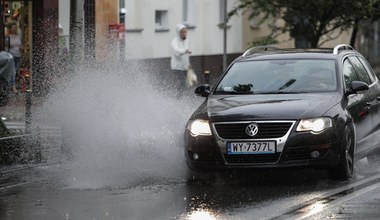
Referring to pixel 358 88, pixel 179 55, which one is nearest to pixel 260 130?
pixel 358 88

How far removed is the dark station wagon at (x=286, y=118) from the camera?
1306cm

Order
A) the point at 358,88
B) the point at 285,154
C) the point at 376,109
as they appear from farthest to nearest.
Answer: the point at 376,109
the point at 358,88
the point at 285,154

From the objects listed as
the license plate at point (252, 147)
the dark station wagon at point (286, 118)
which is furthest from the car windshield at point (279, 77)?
the license plate at point (252, 147)

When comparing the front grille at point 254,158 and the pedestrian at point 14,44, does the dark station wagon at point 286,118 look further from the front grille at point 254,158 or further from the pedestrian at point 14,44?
the pedestrian at point 14,44

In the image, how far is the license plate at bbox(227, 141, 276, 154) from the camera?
42.7 ft

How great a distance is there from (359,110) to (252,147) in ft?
6.39

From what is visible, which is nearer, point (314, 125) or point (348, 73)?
point (314, 125)

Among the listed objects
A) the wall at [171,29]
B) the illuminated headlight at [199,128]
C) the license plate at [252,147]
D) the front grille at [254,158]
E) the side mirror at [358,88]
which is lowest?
the wall at [171,29]

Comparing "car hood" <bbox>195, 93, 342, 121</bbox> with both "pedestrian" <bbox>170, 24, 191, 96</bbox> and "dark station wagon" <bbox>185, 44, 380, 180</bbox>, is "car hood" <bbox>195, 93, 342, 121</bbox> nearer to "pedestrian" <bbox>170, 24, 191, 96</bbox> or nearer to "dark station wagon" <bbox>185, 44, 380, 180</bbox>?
"dark station wagon" <bbox>185, 44, 380, 180</bbox>

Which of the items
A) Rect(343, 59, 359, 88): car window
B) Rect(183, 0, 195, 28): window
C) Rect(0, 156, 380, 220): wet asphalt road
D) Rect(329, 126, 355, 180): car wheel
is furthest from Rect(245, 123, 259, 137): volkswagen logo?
Rect(183, 0, 195, 28): window

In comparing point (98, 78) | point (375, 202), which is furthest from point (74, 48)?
point (375, 202)

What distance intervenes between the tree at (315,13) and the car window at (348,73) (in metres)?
13.4

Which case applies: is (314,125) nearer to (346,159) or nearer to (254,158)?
(346,159)

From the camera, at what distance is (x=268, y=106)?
13445 mm
